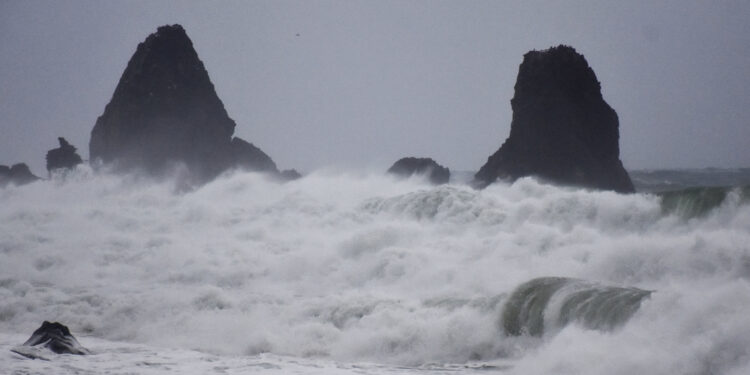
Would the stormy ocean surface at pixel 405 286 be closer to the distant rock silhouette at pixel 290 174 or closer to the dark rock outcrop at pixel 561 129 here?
the dark rock outcrop at pixel 561 129

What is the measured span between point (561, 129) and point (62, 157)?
4472 centimetres

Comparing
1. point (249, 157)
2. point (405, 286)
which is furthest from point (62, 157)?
point (405, 286)

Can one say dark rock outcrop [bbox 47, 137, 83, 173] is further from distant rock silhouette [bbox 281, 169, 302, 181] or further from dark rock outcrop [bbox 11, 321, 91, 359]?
dark rock outcrop [bbox 11, 321, 91, 359]

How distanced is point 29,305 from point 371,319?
8588 millimetres

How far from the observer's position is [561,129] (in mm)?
37812

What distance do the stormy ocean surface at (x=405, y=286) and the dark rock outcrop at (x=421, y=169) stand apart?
1709 centimetres

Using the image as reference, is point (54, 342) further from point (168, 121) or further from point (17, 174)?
point (17, 174)

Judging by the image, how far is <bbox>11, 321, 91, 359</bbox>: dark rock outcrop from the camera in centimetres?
938

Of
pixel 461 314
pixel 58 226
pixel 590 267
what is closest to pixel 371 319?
pixel 461 314

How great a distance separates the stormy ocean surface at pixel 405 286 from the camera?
8430 mm

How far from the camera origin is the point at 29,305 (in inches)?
589

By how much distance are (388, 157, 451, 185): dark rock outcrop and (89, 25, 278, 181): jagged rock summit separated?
61.6ft

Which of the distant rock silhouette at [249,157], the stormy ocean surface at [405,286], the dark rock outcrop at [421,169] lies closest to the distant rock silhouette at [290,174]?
the distant rock silhouette at [249,157]

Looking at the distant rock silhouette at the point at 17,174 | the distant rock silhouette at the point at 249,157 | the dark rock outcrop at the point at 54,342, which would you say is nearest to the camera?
the dark rock outcrop at the point at 54,342
